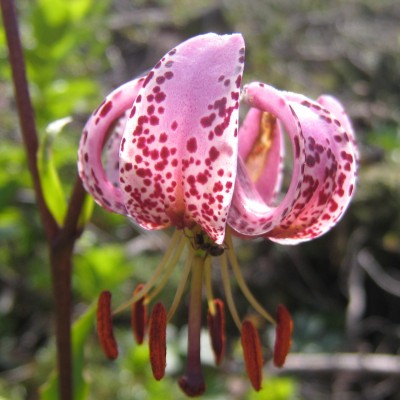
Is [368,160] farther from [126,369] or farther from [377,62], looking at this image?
[126,369]

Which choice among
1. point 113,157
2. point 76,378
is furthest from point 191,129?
point 76,378

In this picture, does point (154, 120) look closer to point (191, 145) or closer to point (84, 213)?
point (191, 145)

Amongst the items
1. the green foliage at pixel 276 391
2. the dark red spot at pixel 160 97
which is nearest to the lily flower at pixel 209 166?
the dark red spot at pixel 160 97

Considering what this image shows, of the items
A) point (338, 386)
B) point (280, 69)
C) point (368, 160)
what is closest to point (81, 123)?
point (280, 69)

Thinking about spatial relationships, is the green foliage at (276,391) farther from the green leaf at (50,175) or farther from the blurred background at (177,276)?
the green leaf at (50,175)

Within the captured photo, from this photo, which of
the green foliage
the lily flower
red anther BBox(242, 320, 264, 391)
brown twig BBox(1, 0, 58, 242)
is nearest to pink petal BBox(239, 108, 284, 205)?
the lily flower

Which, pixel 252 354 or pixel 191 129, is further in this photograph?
pixel 252 354

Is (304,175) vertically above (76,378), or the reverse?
(304,175)
